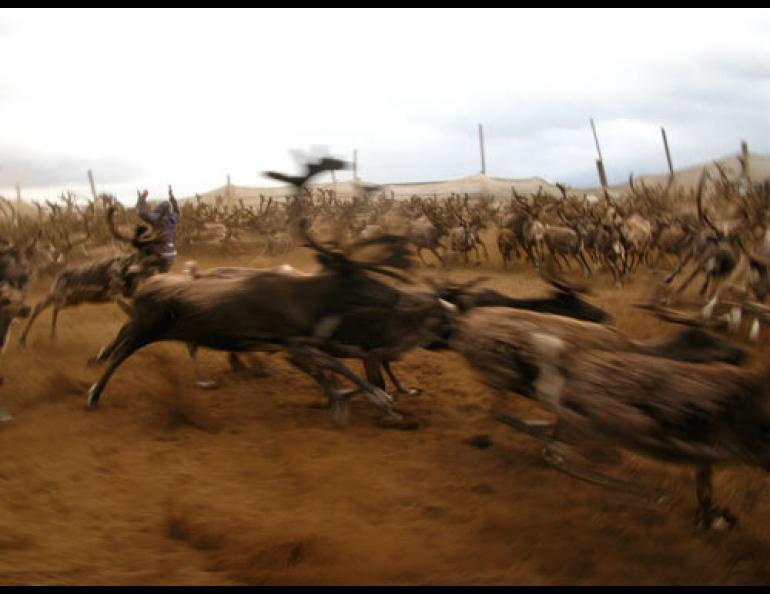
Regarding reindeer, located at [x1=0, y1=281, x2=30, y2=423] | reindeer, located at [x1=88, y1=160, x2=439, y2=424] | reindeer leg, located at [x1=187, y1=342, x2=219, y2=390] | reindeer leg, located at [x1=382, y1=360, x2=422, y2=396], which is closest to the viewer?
reindeer, located at [x1=88, y1=160, x2=439, y2=424]

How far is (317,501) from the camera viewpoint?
4.20 m

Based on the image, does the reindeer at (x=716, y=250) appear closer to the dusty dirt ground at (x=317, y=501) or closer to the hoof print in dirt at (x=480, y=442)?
the dusty dirt ground at (x=317, y=501)

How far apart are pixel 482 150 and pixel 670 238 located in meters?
33.6

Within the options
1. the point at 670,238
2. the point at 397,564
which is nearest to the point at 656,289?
the point at 397,564

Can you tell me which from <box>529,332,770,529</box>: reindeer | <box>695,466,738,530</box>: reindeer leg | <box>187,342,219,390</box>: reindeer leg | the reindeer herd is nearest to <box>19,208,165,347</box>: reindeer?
the reindeer herd

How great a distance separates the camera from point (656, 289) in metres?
4.86

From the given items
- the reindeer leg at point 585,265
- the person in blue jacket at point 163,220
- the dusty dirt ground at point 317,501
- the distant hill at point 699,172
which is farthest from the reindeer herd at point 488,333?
the distant hill at point 699,172

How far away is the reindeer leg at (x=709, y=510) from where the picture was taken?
368 centimetres

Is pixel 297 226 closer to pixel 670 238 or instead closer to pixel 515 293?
pixel 515 293

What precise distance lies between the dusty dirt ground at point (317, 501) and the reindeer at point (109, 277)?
2.28 m

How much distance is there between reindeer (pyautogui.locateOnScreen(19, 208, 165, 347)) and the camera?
8.81 meters

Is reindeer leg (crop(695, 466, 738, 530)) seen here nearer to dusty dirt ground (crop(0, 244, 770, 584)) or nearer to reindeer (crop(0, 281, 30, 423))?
dusty dirt ground (crop(0, 244, 770, 584))

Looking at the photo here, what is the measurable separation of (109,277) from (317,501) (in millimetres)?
5970

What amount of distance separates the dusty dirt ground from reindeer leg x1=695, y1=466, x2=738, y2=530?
7 cm
